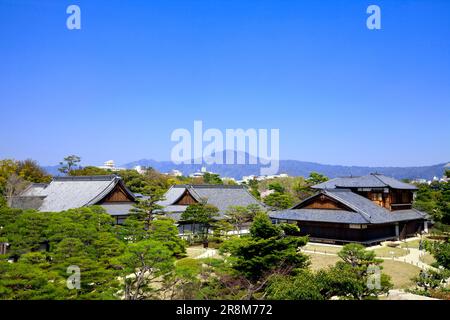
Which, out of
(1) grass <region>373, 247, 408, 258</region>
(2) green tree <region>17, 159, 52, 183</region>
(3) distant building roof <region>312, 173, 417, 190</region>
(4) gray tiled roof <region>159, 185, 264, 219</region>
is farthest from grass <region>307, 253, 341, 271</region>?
(2) green tree <region>17, 159, 52, 183</region>

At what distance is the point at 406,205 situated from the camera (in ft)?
113

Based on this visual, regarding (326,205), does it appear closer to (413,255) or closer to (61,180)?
(413,255)

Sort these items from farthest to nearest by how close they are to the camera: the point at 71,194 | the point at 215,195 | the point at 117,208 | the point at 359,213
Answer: the point at 215,195, the point at 71,194, the point at 117,208, the point at 359,213

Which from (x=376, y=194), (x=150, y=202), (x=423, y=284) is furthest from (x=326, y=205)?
(x=423, y=284)

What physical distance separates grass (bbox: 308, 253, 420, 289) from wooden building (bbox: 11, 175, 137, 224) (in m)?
14.1

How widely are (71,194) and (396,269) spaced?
2392 cm

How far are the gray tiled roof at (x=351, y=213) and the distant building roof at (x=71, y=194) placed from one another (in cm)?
1357

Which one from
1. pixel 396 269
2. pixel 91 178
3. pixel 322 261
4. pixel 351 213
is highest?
pixel 91 178

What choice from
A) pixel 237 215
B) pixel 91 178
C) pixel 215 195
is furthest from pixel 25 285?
pixel 215 195

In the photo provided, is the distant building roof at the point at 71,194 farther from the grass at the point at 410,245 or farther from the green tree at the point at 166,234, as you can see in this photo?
the grass at the point at 410,245

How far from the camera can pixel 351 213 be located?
28781 millimetres

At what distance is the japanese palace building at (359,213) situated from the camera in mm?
28391

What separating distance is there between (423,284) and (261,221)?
6.65 m

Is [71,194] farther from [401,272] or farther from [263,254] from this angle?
[401,272]
